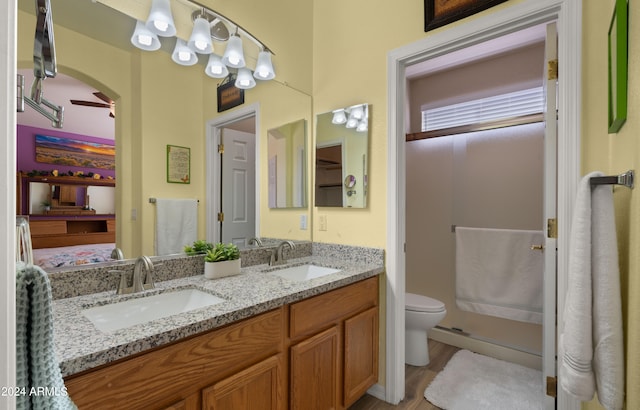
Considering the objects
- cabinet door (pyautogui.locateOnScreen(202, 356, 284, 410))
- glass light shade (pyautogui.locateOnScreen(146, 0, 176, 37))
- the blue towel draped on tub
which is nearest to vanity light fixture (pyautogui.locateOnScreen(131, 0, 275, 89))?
glass light shade (pyautogui.locateOnScreen(146, 0, 176, 37))

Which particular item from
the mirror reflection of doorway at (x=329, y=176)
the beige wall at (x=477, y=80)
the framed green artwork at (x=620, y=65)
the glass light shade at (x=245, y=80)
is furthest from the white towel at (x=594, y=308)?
the beige wall at (x=477, y=80)

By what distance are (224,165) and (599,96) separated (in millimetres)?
1841

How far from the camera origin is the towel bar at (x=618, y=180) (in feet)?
2.64

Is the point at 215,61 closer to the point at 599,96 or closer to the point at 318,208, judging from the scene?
the point at 318,208

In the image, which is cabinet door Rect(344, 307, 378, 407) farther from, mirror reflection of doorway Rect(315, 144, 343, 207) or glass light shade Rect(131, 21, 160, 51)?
glass light shade Rect(131, 21, 160, 51)

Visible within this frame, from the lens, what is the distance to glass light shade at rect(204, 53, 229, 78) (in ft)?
5.74

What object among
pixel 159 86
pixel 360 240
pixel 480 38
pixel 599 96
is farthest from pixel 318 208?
pixel 599 96

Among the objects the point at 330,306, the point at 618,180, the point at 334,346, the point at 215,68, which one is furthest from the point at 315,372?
the point at 215,68

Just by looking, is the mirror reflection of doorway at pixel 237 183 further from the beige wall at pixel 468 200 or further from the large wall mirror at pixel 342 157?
the beige wall at pixel 468 200

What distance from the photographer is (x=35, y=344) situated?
472 millimetres

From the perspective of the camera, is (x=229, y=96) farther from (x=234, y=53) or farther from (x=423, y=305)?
(x=423, y=305)

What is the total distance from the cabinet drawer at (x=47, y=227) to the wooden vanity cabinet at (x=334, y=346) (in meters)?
0.98

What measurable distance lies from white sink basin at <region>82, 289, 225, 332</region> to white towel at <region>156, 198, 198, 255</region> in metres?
0.28

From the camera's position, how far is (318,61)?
7.44 ft
